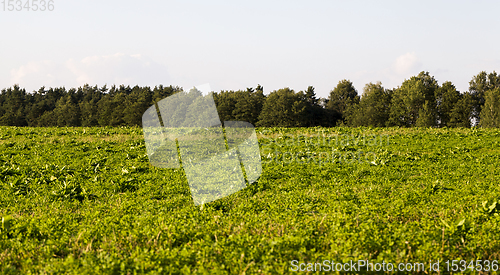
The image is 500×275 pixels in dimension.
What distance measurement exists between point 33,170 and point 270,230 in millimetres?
12599

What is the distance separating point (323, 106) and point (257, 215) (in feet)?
303

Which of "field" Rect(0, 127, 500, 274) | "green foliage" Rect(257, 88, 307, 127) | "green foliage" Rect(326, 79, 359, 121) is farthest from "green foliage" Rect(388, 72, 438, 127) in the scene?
"field" Rect(0, 127, 500, 274)

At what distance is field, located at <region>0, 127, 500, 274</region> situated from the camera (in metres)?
5.31

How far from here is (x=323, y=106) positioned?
96.8 m

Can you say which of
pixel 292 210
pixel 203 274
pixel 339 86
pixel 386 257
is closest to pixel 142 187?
pixel 292 210

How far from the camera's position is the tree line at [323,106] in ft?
225

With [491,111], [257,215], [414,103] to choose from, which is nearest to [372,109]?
[414,103]

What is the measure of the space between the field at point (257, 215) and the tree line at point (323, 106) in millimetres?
58954

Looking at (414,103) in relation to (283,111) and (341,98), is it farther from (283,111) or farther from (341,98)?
(283,111)

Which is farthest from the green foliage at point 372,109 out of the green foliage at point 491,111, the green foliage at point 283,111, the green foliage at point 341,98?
the green foliage at point 491,111

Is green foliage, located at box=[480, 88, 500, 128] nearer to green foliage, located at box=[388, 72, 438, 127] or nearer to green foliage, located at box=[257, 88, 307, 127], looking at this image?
green foliage, located at box=[388, 72, 438, 127]

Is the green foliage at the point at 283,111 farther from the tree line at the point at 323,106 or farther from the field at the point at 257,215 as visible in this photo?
the field at the point at 257,215

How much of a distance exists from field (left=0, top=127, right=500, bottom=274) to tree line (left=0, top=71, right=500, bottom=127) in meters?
59.0

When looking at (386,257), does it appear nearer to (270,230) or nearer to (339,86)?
(270,230)
